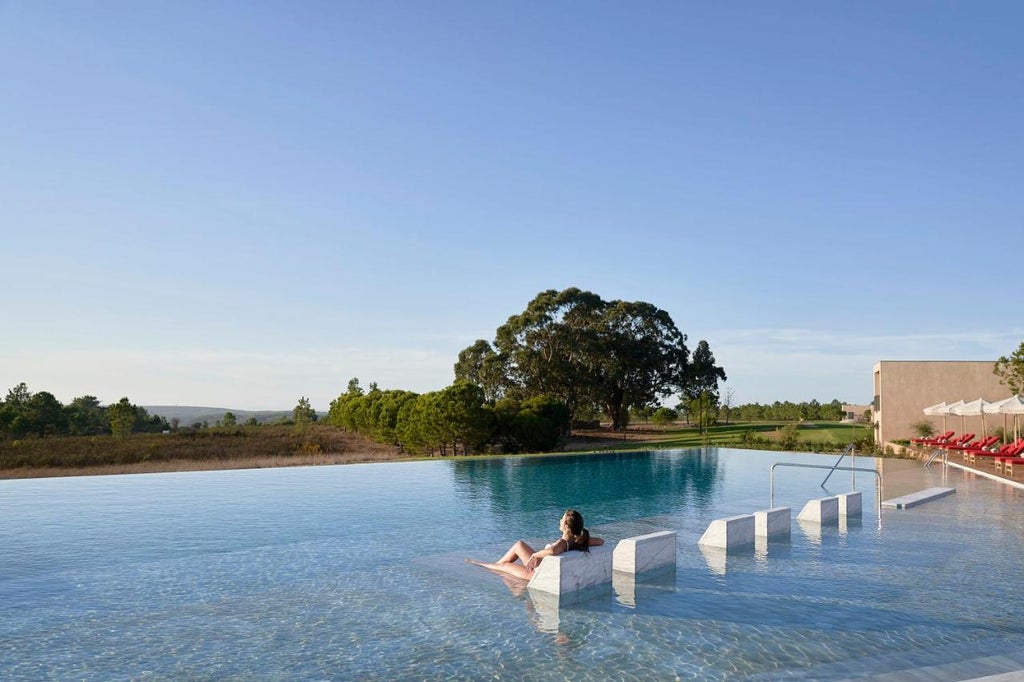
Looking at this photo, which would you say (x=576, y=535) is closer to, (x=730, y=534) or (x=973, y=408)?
(x=730, y=534)

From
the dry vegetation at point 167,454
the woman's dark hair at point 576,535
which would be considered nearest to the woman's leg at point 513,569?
the woman's dark hair at point 576,535

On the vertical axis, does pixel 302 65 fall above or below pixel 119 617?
above

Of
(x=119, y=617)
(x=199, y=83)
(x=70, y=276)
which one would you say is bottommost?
(x=119, y=617)

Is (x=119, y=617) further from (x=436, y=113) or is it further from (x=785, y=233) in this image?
(x=785, y=233)

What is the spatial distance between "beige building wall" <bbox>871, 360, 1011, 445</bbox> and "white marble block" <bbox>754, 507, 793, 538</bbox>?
24453 millimetres

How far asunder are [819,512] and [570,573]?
20.1 feet

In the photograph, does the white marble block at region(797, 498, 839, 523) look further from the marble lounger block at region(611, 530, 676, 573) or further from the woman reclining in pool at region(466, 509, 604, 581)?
the woman reclining in pool at region(466, 509, 604, 581)

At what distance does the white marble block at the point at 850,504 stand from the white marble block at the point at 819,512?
23 centimetres

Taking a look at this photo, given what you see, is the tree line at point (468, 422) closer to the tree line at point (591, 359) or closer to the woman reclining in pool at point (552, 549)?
the tree line at point (591, 359)

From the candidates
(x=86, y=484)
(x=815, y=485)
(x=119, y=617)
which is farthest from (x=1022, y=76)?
(x=86, y=484)

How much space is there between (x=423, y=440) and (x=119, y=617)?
26479 millimetres

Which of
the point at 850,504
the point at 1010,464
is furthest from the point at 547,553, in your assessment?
the point at 1010,464

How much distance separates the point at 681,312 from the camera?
47.2 meters

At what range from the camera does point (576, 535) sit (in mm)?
7781
